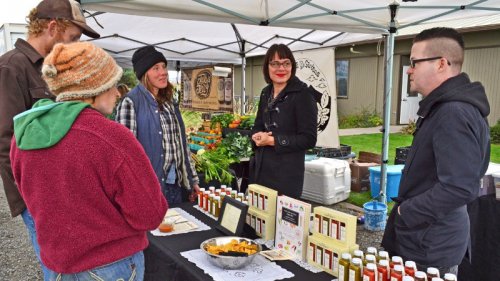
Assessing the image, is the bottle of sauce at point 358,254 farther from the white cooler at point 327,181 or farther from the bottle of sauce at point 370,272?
the white cooler at point 327,181

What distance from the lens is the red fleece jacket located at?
1.19 meters

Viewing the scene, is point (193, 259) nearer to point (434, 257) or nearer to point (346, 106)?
point (434, 257)

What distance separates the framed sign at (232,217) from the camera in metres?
1.95

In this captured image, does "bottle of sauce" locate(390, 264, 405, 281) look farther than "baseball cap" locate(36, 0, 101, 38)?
No

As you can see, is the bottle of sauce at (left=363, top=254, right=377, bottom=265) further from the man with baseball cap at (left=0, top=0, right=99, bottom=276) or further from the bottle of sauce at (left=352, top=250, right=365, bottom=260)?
the man with baseball cap at (left=0, top=0, right=99, bottom=276)

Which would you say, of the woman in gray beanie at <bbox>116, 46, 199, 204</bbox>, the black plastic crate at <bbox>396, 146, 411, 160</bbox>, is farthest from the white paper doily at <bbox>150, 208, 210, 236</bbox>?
the black plastic crate at <bbox>396, 146, 411, 160</bbox>

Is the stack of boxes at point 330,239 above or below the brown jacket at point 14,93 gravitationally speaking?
below

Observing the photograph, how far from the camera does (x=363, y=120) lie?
1337 cm

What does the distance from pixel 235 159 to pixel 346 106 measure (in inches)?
422

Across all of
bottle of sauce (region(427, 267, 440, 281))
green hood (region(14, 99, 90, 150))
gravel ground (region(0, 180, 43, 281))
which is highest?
green hood (region(14, 99, 90, 150))

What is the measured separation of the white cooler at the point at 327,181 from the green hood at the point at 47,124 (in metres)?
4.24

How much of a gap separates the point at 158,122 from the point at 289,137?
0.85 m

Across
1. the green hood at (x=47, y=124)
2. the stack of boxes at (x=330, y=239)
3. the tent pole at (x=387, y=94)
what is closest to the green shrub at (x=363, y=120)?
the tent pole at (x=387, y=94)

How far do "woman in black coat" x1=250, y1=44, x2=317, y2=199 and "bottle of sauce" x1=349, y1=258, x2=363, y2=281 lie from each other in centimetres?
121
